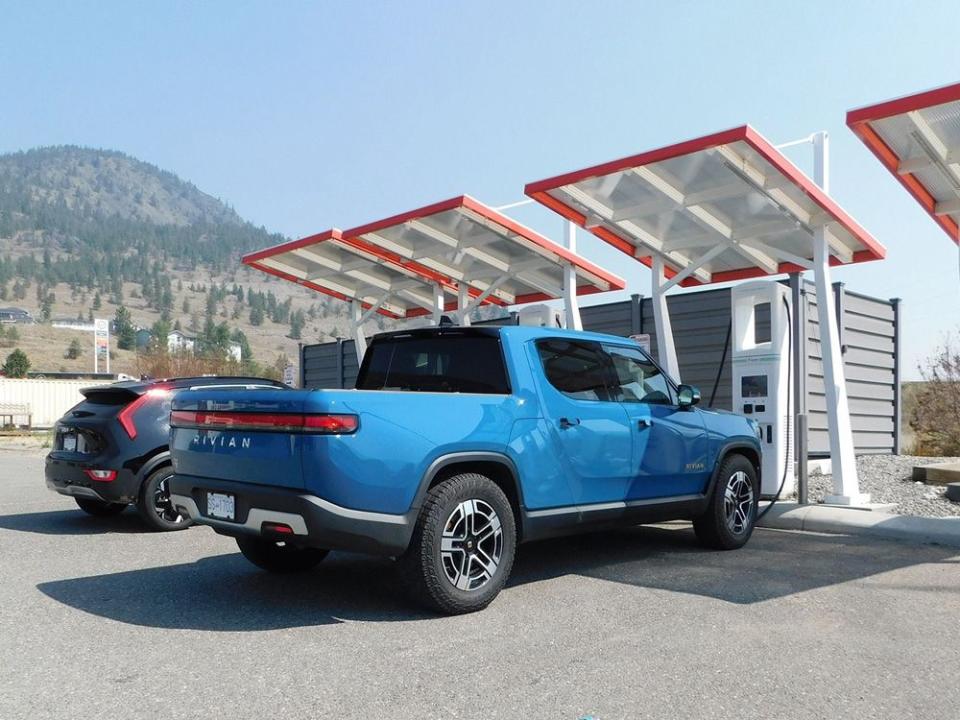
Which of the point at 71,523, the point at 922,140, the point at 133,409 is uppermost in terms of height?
the point at 922,140

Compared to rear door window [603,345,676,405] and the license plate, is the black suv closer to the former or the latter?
the license plate

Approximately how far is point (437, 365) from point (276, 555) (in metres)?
1.81

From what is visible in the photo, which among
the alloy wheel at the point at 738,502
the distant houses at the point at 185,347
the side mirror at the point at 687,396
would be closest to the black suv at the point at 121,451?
the side mirror at the point at 687,396

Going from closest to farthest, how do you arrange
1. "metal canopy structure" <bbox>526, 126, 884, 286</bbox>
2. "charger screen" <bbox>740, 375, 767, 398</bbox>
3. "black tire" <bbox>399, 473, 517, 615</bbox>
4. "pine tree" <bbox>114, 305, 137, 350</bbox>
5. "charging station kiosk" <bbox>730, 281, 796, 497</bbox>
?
"black tire" <bbox>399, 473, 517, 615</bbox> < "metal canopy structure" <bbox>526, 126, 884, 286</bbox> < "charging station kiosk" <bbox>730, 281, 796, 497</bbox> < "charger screen" <bbox>740, 375, 767, 398</bbox> < "pine tree" <bbox>114, 305, 137, 350</bbox>

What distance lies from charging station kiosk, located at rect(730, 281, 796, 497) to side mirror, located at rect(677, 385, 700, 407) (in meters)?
3.38

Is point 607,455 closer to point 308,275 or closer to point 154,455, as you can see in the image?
point 154,455

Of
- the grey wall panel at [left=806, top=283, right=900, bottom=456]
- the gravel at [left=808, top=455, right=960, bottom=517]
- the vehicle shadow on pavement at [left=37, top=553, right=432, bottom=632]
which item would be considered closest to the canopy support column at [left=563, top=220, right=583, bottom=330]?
the grey wall panel at [left=806, top=283, right=900, bottom=456]

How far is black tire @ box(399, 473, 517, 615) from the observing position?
4887 mm

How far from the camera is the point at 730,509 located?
24.1ft

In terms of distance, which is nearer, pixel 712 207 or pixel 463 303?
pixel 712 207

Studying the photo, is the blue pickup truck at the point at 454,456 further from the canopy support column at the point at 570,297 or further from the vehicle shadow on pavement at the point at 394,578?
the canopy support column at the point at 570,297

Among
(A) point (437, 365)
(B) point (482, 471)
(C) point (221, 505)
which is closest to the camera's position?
(C) point (221, 505)

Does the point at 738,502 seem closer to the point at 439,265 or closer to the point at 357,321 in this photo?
the point at 439,265

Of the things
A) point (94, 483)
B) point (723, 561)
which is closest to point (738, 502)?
point (723, 561)
